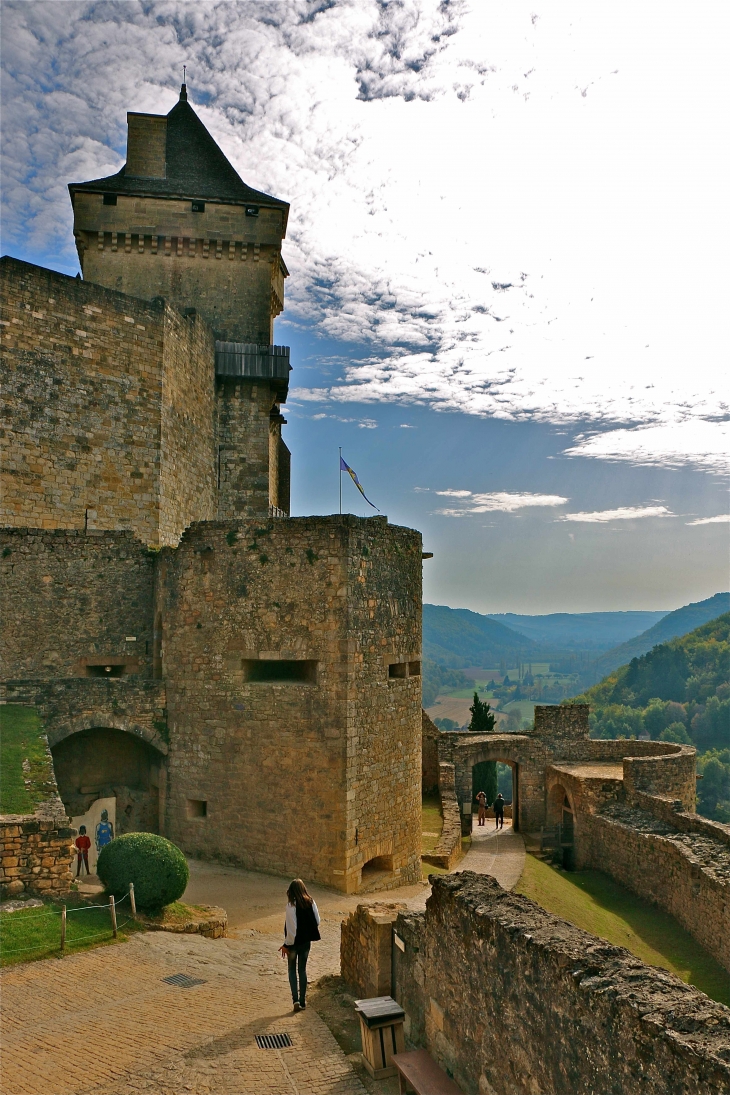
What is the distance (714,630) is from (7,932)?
10926cm

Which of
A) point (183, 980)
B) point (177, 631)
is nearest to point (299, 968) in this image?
point (183, 980)

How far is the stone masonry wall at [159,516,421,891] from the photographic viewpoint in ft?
41.1

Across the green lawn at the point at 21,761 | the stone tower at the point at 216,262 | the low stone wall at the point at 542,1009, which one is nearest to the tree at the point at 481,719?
the stone tower at the point at 216,262

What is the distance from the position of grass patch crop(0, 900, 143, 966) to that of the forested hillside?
67.2 meters

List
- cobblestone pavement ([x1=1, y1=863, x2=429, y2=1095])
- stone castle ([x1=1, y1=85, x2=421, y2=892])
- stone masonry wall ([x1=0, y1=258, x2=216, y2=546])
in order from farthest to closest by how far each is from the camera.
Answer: stone masonry wall ([x1=0, y1=258, x2=216, y2=546])
stone castle ([x1=1, y1=85, x2=421, y2=892])
cobblestone pavement ([x1=1, y1=863, x2=429, y2=1095])

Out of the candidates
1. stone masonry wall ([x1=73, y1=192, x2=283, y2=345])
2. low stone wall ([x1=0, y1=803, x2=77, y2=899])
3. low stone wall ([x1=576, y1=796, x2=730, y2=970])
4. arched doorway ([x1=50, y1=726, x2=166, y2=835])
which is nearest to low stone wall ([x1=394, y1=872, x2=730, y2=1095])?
low stone wall ([x1=0, y1=803, x2=77, y2=899])

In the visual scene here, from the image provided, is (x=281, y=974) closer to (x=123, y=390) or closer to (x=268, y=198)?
(x=123, y=390)

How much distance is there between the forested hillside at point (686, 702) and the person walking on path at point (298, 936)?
67.3m

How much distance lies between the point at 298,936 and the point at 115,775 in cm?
791

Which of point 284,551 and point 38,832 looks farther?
point 284,551

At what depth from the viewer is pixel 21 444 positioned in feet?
52.0

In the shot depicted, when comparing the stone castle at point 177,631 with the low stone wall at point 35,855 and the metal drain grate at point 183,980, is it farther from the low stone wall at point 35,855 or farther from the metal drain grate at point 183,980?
the metal drain grate at point 183,980

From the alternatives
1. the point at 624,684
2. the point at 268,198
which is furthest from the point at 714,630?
the point at 268,198

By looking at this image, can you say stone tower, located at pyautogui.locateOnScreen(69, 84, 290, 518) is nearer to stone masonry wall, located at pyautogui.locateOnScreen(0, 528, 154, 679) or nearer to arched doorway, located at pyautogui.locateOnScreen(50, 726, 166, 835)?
stone masonry wall, located at pyautogui.locateOnScreen(0, 528, 154, 679)
